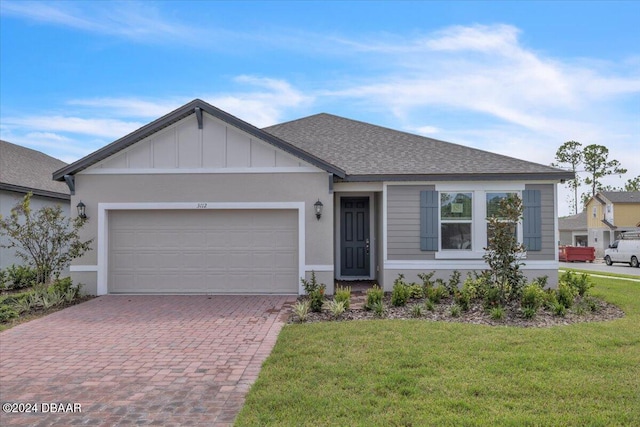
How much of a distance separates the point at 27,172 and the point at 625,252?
3177 cm

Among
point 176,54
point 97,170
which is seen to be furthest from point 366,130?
point 97,170

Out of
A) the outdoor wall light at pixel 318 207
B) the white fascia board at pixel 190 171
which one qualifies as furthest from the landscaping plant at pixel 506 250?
the white fascia board at pixel 190 171

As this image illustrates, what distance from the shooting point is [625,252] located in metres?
25.9

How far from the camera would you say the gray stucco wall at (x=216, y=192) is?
10.1m

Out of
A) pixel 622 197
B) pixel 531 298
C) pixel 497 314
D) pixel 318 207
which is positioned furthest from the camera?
pixel 622 197

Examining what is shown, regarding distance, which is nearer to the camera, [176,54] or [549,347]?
[549,347]

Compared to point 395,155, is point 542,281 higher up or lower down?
lower down

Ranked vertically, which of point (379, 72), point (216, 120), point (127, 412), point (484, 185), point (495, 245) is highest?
point (379, 72)

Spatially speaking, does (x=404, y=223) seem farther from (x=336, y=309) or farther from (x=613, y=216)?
(x=613, y=216)

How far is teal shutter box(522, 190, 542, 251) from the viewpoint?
1032cm

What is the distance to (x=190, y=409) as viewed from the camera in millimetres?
4016

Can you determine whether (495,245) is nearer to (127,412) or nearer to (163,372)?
(163,372)

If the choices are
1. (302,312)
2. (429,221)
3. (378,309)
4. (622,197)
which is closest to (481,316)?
(378,309)

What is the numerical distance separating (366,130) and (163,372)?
10.7 meters
